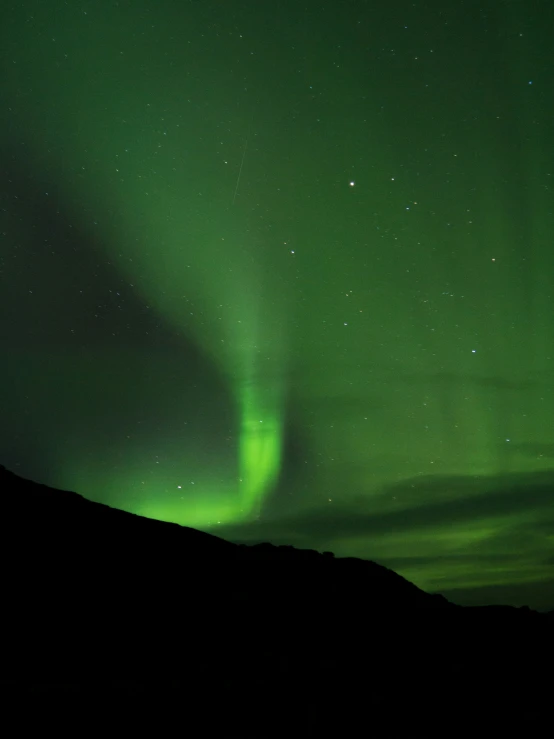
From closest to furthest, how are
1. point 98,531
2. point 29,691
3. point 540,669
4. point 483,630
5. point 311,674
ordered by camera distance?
point 29,691, point 311,674, point 540,669, point 98,531, point 483,630

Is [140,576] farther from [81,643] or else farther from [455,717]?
[455,717]

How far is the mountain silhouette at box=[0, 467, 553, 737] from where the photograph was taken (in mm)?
14234

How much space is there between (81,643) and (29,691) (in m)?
6.49

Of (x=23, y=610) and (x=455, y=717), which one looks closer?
(x=455, y=717)

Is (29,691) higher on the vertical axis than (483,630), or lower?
lower

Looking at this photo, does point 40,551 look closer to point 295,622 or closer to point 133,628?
point 133,628

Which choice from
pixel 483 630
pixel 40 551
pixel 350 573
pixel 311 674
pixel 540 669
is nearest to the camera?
pixel 311 674

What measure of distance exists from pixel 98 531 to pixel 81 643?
1026 centimetres

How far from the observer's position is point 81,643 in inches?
675

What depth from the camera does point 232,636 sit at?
66.3ft

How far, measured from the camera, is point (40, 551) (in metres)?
22.9

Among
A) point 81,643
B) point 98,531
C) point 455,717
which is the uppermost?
point 98,531

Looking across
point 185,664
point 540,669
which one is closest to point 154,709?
point 185,664

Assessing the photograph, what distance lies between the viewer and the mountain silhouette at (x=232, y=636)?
14234 mm
